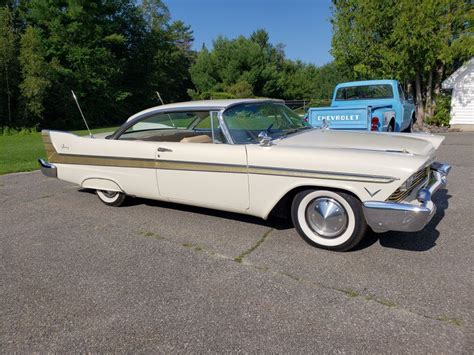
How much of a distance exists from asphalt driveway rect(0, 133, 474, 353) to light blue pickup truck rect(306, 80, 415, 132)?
11.0 feet

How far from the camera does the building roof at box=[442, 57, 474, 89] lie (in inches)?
588

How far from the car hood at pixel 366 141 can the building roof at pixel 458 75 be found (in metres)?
13.3

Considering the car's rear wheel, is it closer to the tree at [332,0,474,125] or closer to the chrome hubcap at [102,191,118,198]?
the chrome hubcap at [102,191,118,198]

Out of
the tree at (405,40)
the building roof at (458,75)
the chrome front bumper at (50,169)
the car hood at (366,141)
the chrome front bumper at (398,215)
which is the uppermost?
the tree at (405,40)

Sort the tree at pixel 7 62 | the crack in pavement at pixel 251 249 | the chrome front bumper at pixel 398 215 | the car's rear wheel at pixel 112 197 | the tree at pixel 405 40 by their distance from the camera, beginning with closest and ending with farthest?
the chrome front bumper at pixel 398 215
the crack in pavement at pixel 251 249
the car's rear wheel at pixel 112 197
the tree at pixel 405 40
the tree at pixel 7 62

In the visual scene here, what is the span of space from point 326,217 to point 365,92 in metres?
7.83

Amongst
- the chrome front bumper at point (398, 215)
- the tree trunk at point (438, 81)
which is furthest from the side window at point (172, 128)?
the tree trunk at point (438, 81)

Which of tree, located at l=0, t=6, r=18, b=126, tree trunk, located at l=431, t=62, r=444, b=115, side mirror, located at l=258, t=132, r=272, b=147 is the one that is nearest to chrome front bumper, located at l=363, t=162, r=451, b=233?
side mirror, located at l=258, t=132, r=272, b=147

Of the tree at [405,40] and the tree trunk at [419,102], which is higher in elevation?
the tree at [405,40]

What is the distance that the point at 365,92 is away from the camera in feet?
33.6

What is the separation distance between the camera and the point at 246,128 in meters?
4.01

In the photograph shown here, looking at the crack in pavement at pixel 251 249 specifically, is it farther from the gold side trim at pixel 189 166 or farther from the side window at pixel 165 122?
the side window at pixel 165 122

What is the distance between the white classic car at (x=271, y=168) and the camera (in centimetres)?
315

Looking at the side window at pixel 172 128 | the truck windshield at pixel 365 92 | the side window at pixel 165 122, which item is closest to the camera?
the side window at pixel 172 128
